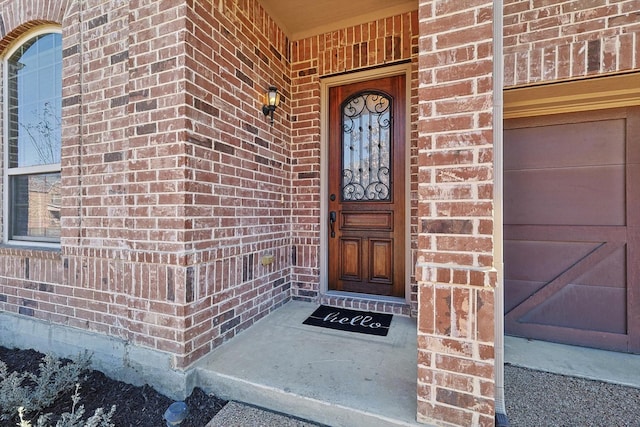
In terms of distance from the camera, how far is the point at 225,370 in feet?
6.16

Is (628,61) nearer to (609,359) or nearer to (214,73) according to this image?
(609,359)

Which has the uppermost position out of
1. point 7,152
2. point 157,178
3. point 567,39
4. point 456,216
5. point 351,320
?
point 567,39

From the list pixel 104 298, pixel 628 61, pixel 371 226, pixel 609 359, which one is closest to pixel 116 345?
pixel 104 298

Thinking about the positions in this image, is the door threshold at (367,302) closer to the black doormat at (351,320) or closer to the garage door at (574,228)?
the black doormat at (351,320)

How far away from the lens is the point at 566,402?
1.68 meters

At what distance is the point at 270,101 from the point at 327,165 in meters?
0.86

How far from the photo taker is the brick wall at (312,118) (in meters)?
2.89

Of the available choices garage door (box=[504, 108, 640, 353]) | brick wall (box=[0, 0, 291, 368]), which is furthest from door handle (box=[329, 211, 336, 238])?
garage door (box=[504, 108, 640, 353])

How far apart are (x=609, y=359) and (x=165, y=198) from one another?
10.9ft

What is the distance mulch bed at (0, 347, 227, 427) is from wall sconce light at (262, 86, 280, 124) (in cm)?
230

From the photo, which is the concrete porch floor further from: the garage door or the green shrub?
the garage door

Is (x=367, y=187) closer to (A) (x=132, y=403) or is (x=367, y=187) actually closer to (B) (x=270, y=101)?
(B) (x=270, y=101)

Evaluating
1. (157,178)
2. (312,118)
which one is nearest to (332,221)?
(312,118)

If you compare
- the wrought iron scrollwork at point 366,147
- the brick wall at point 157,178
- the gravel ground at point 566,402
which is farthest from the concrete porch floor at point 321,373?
the wrought iron scrollwork at point 366,147
